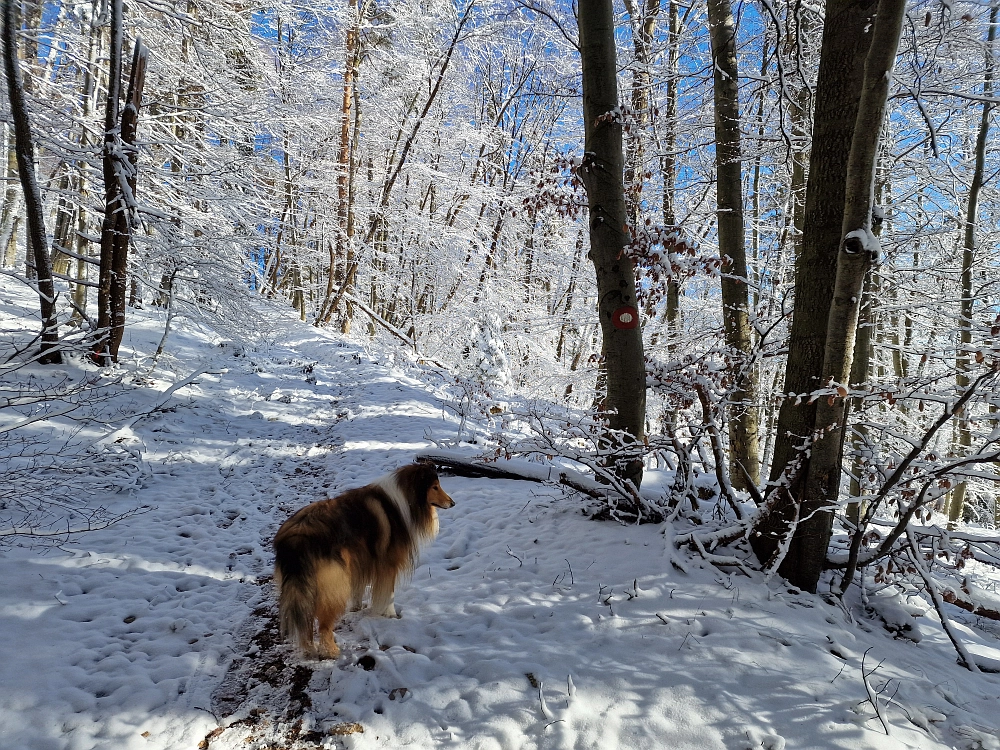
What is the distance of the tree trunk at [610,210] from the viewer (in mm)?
4602

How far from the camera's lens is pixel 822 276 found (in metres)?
3.61

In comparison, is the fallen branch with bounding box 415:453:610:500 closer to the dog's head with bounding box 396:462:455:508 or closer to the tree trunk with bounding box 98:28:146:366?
the dog's head with bounding box 396:462:455:508

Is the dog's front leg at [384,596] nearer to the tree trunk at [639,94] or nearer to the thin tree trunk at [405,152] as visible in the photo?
the tree trunk at [639,94]

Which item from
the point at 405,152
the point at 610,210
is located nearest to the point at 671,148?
the point at 610,210

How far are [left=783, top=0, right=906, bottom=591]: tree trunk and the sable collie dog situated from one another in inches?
104

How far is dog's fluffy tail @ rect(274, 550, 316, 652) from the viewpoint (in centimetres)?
298

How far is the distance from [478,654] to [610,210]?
12.3 feet

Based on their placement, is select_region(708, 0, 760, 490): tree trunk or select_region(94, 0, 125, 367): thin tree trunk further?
select_region(94, 0, 125, 367): thin tree trunk

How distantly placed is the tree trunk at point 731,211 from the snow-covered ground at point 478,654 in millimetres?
2185

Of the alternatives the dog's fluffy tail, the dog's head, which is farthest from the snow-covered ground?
the dog's head

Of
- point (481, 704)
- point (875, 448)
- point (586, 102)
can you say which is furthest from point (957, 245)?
point (481, 704)

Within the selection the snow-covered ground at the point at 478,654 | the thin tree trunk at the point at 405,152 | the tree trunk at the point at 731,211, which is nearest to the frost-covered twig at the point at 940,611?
the snow-covered ground at the point at 478,654

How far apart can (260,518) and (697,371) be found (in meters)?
4.66

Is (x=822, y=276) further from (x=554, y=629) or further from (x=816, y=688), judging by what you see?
(x=554, y=629)
